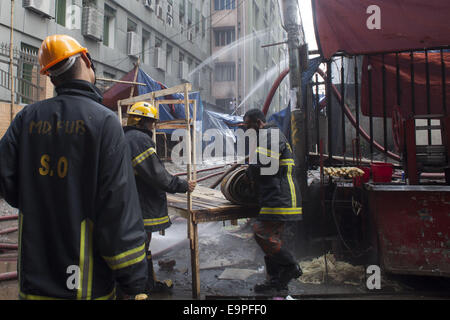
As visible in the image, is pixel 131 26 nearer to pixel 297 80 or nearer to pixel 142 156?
pixel 297 80

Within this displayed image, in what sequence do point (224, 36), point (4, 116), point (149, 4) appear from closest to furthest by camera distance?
point (4, 116)
point (149, 4)
point (224, 36)

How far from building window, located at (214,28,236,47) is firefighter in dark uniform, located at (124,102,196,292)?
32.3m

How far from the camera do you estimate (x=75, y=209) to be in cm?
156

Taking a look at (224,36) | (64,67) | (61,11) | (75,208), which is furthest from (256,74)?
(75,208)

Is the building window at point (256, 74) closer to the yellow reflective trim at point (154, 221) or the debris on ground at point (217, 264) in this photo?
the debris on ground at point (217, 264)

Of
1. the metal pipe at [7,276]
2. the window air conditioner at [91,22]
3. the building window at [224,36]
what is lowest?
the metal pipe at [7,276]

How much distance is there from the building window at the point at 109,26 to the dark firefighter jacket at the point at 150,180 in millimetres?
16489

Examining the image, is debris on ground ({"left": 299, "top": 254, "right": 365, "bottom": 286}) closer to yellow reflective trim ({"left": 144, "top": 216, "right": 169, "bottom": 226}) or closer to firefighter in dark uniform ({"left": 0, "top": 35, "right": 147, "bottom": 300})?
yellow reflective trim ({"left": 144, "top": 216, "right": 169, "bottom": 226})

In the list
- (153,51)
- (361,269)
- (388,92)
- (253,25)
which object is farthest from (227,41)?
(361,269)

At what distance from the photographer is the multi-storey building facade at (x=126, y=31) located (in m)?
12.7

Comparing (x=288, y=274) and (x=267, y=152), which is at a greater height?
(x=267, y=152)

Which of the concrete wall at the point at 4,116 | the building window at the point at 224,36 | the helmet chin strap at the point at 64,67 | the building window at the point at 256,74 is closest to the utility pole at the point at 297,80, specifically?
the helmet chin strap at the point at 64,67

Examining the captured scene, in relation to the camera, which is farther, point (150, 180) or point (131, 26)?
point (131, 26)

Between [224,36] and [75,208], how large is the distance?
35515mm
